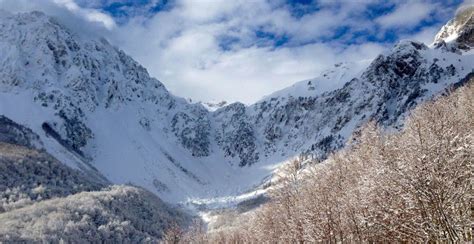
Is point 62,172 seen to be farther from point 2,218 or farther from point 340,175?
point 340,175

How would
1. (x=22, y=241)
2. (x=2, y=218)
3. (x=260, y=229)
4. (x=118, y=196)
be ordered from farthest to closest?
(x=118, y=196) < (x=2, y=218) < (x=22, y=241) < (x=260, y=229)

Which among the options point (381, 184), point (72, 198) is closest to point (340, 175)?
point (381, 184)

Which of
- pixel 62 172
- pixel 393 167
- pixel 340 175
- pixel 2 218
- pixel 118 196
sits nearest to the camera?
pixel 393 167

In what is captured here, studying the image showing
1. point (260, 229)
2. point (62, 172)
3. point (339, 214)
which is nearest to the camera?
point (339, 214)

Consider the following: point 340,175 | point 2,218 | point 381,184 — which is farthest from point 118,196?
point 381,184

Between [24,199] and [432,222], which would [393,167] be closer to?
[432,222]

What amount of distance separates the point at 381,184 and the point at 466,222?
3.57 metres

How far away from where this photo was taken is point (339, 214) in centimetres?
3325

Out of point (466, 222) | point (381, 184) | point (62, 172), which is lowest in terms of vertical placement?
point (466, 222)

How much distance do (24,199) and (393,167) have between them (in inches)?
5258

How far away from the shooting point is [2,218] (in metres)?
113

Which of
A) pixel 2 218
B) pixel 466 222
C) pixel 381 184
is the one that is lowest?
pixel 466 222

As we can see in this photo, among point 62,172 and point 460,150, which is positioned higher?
point 62,172

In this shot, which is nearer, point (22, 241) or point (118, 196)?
point (22, 241)
